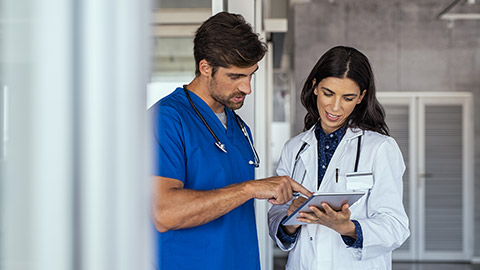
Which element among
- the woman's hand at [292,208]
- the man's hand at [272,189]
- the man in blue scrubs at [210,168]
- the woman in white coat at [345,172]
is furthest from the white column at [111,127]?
the woman's hand at [292,208]

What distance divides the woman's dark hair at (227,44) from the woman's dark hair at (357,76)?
37cm

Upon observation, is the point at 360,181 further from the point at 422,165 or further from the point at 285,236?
the point at 422,165

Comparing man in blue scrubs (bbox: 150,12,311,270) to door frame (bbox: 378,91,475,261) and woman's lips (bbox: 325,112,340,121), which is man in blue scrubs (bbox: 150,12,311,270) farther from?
door frame (bbox: 378,91,475,261)

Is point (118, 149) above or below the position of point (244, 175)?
above

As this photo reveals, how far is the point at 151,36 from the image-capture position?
1.48 feet

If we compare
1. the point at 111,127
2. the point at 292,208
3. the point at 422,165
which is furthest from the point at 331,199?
the point at 422,165

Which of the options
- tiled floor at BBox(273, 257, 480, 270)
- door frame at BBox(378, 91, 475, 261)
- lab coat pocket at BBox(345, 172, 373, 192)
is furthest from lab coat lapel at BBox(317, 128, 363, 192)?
door frame at BBox(378, 91, 475, 261)

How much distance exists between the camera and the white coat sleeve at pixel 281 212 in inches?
80.1

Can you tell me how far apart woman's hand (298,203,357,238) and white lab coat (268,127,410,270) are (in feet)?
0.20

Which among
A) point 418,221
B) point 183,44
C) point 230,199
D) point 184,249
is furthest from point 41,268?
point 418,221

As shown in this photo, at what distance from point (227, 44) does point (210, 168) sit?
36cm

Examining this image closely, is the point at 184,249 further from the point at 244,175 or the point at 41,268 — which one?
the point at 41,268

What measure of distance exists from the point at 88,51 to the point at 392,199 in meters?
1.56

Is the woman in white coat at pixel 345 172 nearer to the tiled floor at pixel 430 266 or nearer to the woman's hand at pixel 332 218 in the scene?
the woman's hand at pixel 332 218
